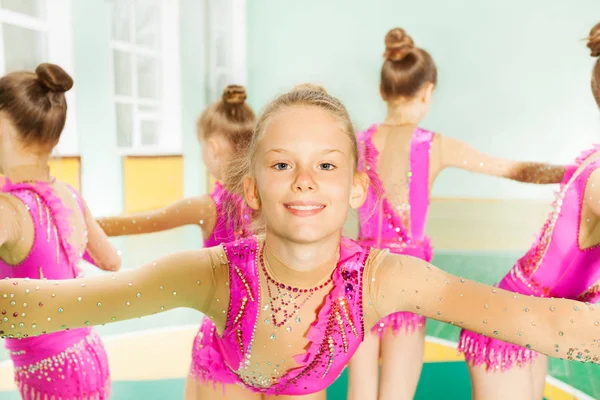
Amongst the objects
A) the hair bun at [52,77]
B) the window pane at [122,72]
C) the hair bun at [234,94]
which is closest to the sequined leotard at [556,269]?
the hair bun at [234,94]

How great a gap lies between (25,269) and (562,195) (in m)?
0.85

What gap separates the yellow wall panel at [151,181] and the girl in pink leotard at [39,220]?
1.07 meters

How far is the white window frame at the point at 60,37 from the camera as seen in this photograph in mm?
1466

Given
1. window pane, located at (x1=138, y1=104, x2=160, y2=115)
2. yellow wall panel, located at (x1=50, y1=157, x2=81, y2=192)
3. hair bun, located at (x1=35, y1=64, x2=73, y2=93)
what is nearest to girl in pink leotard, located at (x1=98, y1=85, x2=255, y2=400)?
hair bun, located at (x1=35, y1=64, x2=73, y2=93)

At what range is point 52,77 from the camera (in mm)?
898

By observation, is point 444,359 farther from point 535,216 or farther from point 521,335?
point 535,216

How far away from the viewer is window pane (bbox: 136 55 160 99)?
86.7 inches

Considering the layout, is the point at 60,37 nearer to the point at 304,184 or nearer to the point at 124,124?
the point at 124,124

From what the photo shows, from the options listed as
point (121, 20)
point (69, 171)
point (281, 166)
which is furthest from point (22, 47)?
point (281, 166)

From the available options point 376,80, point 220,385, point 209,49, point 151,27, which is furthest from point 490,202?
point 220,385

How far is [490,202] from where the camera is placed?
307cm

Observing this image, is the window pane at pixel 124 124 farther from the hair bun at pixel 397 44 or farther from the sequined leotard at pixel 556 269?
the sequined leotard at pixel 556 269

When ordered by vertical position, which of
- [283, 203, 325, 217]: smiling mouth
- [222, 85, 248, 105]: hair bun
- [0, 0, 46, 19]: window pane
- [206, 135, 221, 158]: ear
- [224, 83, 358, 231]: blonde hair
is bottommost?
[283, 203, 325, 217]: smiling mouth

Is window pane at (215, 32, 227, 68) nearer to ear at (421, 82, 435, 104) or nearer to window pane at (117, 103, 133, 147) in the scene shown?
window pane at (117, 103, 133, 147)
